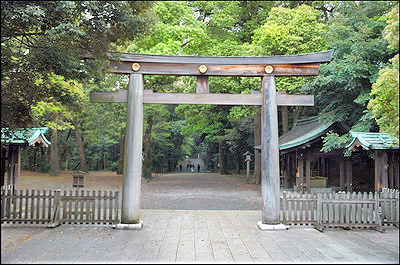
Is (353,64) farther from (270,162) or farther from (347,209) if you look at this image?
(270,162)

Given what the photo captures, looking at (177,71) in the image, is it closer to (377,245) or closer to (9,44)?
(9,44)

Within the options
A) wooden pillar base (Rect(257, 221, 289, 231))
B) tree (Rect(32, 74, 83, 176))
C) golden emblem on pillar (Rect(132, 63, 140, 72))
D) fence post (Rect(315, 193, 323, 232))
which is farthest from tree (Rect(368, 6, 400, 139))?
tree (Rect(32, 74, 83, 176))

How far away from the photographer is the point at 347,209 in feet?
33.2

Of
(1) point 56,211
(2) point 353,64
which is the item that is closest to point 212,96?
(1) point 56,211

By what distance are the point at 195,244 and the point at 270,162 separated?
3660 millimetres

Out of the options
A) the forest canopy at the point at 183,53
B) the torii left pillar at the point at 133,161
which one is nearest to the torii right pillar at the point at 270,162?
the forest canopy at the point at 183,53

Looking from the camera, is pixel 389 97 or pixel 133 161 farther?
pixel 133 161

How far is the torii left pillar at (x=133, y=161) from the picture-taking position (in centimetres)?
985

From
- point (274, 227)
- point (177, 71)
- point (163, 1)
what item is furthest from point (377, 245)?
point (163, 1)

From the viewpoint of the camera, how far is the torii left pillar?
9852 mm

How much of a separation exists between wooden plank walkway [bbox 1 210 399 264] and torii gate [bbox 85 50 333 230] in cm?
97

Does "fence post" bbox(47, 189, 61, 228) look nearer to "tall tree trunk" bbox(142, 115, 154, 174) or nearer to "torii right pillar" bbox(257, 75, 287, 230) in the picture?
"torii right pillar" bbox(257, 75, 287, 230)

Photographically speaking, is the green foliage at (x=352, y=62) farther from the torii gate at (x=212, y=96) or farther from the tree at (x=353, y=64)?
the torii gate at (x=212, y=96)

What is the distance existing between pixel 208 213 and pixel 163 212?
1710 millimetres
